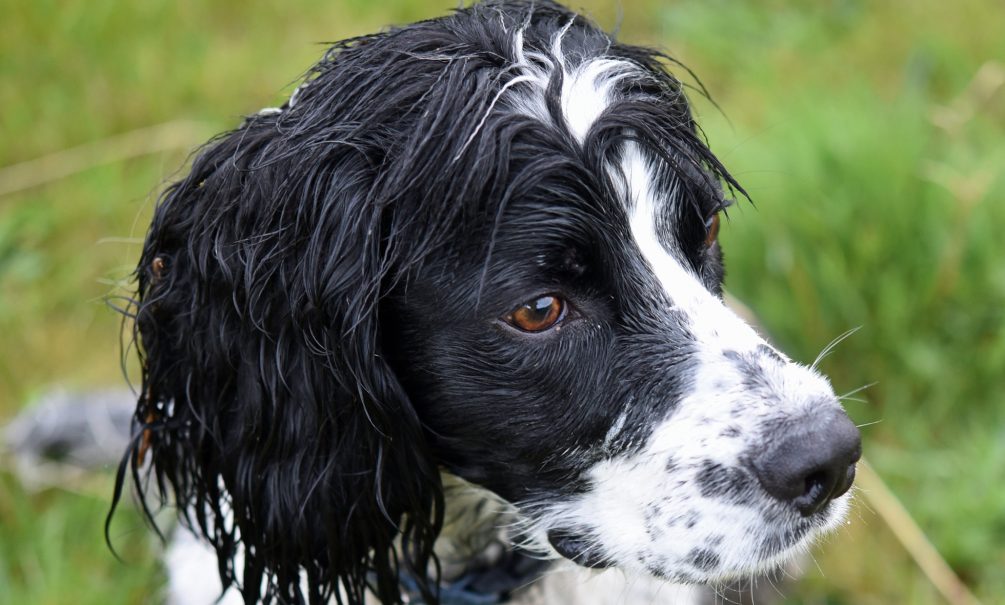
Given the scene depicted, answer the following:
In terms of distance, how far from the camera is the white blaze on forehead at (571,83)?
2240 millimetres

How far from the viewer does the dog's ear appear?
2.22 meters

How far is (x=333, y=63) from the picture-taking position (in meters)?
2.45

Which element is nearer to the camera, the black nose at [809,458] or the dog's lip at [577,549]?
the black nose at [809,458]

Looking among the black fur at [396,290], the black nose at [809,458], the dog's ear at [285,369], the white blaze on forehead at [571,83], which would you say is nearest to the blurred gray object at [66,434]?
the dog's ear at [285,369]

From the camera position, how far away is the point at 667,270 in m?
2.26

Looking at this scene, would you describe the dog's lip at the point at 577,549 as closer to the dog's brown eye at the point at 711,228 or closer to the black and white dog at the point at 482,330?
the black and white dog at the point at 482,330

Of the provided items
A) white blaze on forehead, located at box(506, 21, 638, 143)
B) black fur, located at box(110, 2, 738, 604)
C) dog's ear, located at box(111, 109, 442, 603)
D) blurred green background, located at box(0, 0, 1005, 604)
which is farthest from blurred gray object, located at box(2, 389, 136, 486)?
white blaze on forehead, located at box(506, 21, 638, 143)

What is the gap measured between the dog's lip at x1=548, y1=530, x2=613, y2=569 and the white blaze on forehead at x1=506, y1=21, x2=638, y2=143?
2.73 ft

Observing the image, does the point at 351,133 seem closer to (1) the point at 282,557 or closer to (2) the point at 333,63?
(2) the point at 333,63

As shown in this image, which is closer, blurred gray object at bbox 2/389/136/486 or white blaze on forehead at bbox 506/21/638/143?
white blaze on forehead at bbox 506/21/638/143

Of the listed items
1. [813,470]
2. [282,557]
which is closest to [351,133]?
[282,557]

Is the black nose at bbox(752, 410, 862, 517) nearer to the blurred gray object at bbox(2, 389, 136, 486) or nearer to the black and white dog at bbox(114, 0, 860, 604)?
the black and white dog at bbox(114, 0, 860, 604)

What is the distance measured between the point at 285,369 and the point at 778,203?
8.21 ft

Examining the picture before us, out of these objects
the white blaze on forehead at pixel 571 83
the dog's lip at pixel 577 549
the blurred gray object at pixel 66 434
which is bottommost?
the blurred gray object at pixel 66 434
